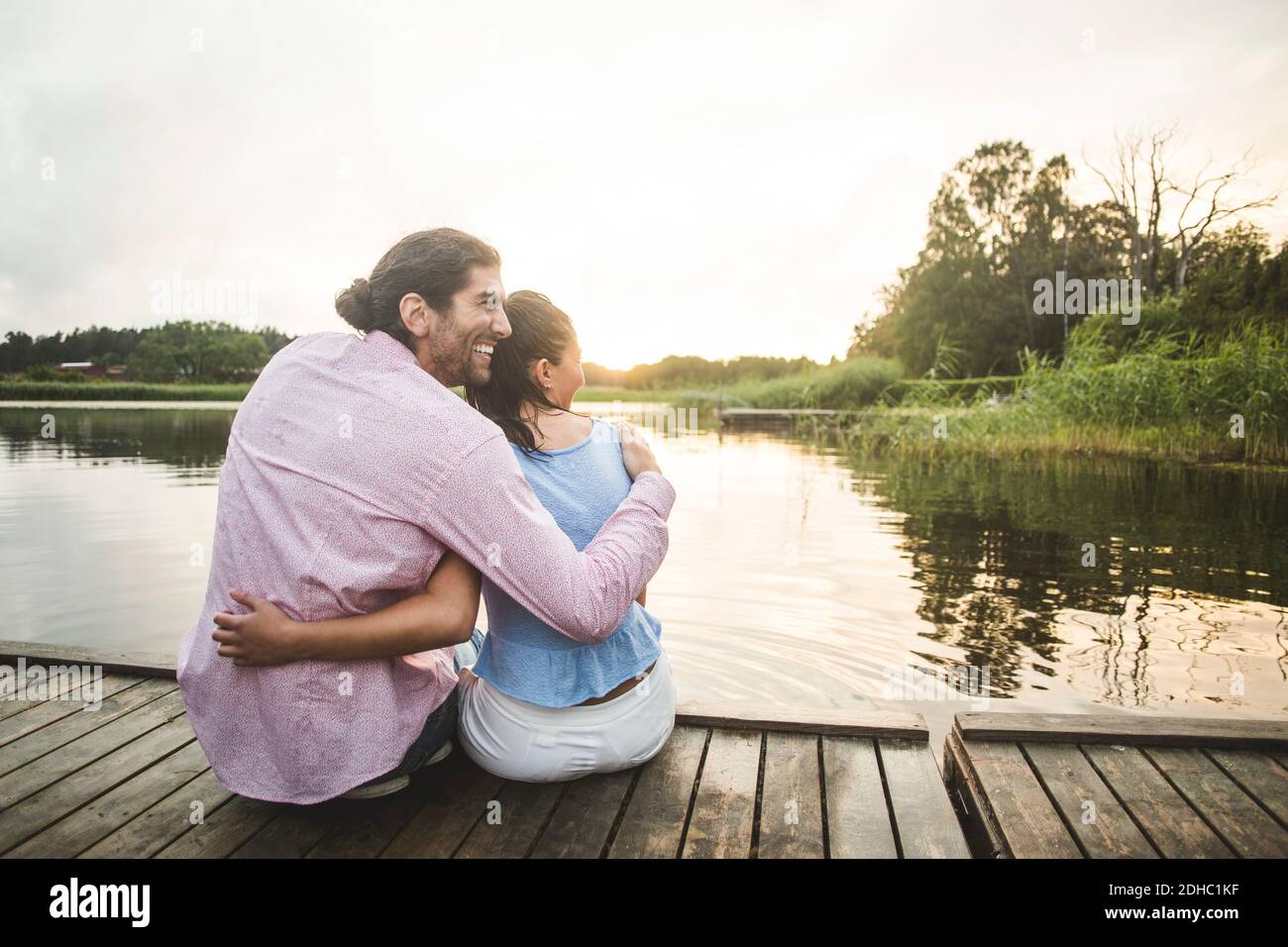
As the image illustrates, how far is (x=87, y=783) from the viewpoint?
2.19 meters

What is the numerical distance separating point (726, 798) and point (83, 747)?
1875 millimetres

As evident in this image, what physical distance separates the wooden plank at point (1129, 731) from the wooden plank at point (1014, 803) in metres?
0.05

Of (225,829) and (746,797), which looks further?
(746,797)

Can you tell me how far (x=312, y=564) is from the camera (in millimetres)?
1676

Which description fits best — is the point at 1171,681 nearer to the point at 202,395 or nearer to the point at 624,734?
the point at 624,734

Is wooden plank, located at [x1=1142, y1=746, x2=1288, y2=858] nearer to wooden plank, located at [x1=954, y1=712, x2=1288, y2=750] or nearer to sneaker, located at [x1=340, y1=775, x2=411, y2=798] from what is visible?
wooden plank, located at [x1=954, y1=712, x2=1288, y2=750]

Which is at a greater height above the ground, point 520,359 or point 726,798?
point 520,359

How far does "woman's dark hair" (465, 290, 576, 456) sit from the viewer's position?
2137mm

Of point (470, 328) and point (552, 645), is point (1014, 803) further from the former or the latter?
point (470, 328)

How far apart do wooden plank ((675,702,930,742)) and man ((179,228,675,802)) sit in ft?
2.82

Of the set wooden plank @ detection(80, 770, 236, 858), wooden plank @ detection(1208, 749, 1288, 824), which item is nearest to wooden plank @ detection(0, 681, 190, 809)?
wooden plank @ detection(80, 770, 236, 858)

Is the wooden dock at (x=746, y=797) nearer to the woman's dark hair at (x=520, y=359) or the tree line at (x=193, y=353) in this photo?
the woman's dark hair at (x=520, y=359)

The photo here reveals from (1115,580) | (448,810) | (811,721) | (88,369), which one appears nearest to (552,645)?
(448,810)
